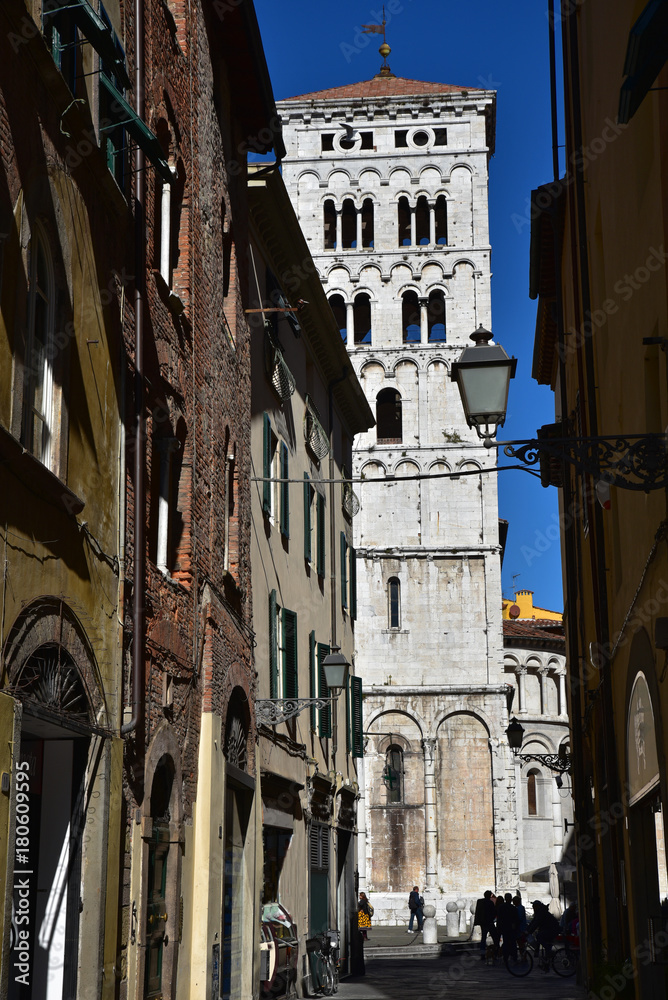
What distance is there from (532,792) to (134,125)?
5259cm

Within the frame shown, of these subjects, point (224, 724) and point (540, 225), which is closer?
point (224, 724)

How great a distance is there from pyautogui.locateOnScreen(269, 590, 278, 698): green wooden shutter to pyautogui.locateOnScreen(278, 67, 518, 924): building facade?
2800 cm

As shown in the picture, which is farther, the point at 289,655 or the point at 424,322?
the point at 424,322

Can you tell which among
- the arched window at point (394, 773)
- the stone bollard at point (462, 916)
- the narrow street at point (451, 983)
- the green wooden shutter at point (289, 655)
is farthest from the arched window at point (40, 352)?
the arched window at point (394, 773)

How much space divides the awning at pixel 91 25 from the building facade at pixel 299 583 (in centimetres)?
721

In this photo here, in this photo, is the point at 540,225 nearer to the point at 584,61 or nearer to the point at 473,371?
the point at 584,61

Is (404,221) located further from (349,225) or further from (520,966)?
(520,966)

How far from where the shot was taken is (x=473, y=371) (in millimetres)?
8250

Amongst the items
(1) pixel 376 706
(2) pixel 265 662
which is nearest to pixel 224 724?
(2) pixel 265 662

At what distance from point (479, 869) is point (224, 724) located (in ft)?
107

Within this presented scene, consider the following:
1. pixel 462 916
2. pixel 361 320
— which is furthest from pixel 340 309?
pixel 462 916

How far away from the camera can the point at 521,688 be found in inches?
2404

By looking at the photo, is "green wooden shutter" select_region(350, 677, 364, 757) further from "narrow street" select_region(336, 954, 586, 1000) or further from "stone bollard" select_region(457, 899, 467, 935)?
"stone bollard" select_region(457, 899, 467, 935)

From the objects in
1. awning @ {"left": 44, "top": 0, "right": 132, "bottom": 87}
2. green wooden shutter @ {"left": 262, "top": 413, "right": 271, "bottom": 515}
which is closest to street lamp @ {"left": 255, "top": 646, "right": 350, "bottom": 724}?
green wooden shutter @ {"left": 262, "top": 413, "right": 271, "bottom": 515}
